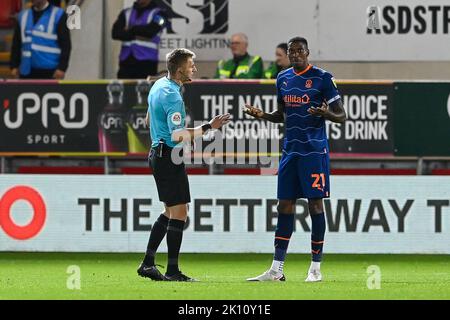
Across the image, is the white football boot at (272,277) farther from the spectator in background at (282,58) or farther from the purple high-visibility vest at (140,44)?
the purple high-visibility vest at (140,44)

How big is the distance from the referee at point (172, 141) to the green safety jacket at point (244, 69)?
5.46 meters

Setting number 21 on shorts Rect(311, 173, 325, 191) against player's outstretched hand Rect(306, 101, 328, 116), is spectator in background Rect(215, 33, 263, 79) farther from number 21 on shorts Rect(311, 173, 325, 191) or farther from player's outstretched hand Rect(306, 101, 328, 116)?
player's outstretched hand Rect(306, 101, 328, 116)

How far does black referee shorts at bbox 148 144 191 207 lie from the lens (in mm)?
10477

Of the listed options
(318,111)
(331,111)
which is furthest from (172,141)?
(331,111)

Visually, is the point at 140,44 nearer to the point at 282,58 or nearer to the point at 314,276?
the point at 282,58

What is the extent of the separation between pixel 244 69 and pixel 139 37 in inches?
56.9

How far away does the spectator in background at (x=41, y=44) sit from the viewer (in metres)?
16.2

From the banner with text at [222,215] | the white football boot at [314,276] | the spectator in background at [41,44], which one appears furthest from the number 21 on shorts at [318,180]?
the spectator in background at [41,44]

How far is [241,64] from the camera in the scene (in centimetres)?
1608

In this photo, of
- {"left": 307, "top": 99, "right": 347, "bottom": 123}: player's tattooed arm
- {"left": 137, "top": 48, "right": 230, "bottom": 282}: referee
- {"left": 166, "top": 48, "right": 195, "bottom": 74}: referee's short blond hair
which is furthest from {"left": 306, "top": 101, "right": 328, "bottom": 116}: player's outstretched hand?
{"left": 166, "top": 48, "right": 195, "bottom": 74}: referee's short blond hair

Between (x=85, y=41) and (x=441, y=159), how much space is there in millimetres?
5123

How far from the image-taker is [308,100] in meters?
10.8
